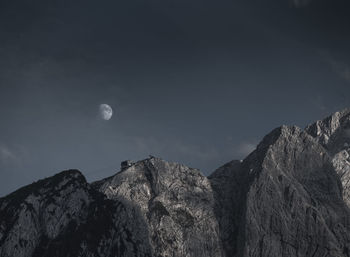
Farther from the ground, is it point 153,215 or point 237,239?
point 153,215

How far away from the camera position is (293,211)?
198 m

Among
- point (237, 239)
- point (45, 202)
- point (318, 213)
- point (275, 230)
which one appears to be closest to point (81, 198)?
point (45, 202)

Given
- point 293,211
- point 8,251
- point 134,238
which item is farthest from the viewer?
point 293,211

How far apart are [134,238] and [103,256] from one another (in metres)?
15.8

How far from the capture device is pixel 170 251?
187 metres

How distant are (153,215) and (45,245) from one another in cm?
4805

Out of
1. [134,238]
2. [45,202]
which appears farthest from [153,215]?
[45,202]

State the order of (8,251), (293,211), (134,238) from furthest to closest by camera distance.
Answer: (293,211) → (134,238) → (8,251)

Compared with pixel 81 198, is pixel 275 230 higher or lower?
lower

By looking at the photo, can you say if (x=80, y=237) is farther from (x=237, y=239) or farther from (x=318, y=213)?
(x=318, y=213)

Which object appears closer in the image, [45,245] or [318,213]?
[45,245]

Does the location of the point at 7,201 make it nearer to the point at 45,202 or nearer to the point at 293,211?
the point at 45,202

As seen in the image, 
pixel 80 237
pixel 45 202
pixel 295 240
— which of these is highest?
pixel 45 202

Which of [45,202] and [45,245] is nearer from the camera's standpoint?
[45,245]
